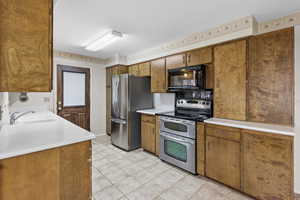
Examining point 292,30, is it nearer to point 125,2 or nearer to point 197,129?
point 197,129

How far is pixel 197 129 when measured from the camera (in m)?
2.35

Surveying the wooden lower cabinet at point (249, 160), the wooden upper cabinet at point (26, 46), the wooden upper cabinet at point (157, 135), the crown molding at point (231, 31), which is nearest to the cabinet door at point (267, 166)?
the wooden lower cabinet at point (249, 160)

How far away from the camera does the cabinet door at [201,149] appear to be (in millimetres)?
2293

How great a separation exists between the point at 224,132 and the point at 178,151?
0.86 metres

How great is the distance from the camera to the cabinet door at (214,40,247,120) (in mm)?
2109

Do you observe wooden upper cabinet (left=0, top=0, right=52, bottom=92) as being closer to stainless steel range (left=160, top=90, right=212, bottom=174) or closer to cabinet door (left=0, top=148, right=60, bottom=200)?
cabinet door (left=0, top=148, right=60, bottom=200)

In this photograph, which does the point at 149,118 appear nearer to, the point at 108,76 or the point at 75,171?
the point at 75,171

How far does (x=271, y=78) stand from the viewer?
2018mm

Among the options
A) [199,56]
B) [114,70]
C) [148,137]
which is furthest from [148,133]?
[114,70]

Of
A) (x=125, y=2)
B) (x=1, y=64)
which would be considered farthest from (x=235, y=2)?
(x=1, y=64)

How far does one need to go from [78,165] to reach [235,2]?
243cm

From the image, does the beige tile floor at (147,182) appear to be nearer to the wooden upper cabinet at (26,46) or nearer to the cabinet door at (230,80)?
the cabinet door at (230,80)

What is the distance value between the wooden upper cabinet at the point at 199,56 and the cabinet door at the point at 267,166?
4.25 feet

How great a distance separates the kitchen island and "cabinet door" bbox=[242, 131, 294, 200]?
191 cm
